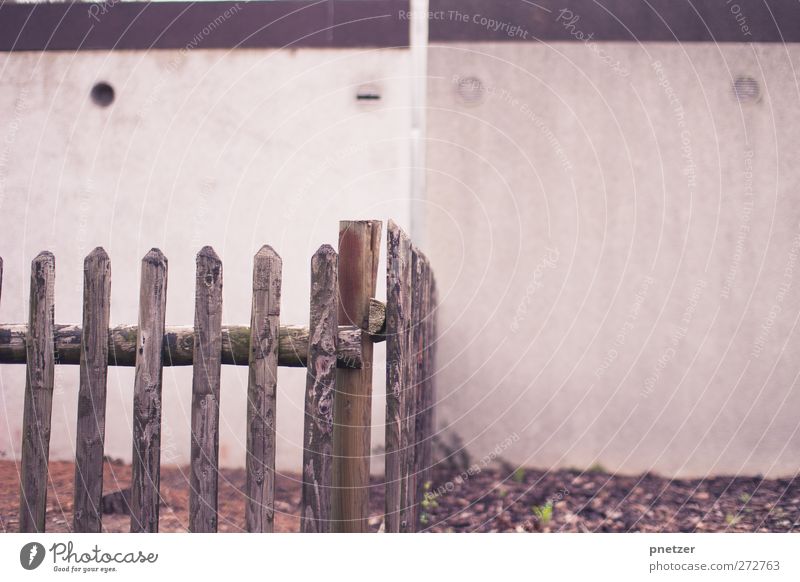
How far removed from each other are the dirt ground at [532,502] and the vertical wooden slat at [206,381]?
1.70 m

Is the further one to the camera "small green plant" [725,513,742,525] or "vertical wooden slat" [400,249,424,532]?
"small green plant" [725,513,742,525]

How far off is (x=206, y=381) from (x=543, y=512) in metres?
2.25

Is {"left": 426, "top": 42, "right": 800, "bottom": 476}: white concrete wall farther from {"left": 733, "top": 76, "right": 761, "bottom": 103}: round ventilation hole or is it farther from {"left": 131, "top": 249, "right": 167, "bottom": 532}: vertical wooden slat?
{"left": 131, "top": 249, "right": 167, "bottom": 532}: vertical wooden slat

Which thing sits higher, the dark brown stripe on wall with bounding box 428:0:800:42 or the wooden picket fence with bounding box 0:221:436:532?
the dark brown stripe on wall with bounding box 428:0:800:42

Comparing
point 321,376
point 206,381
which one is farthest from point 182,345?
point 321,376

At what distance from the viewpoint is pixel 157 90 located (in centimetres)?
430

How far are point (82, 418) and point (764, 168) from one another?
162 inches

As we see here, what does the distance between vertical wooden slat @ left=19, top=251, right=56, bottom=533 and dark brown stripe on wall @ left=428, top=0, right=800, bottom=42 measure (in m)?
3.06

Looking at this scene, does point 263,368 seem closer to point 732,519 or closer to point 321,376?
point 321,376

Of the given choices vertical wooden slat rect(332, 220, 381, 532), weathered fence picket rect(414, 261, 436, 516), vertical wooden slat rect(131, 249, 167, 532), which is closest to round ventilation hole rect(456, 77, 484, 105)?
weathered fence picket rect(414, 261, 436, 516)

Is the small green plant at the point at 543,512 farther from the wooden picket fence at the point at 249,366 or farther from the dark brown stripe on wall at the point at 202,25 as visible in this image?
the dark brown stripe on wall at the point at 202,25

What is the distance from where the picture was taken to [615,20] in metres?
4.16

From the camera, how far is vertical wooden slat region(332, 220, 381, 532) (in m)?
1.91
